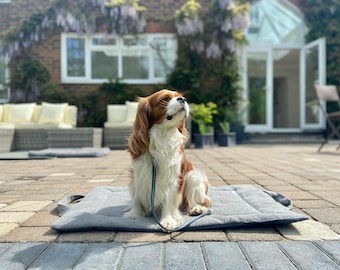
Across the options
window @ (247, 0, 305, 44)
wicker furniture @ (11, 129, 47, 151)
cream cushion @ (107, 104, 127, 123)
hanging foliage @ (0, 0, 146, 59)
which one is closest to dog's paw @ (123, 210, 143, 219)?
wicker furniture @ (11, 129, 47, 151)

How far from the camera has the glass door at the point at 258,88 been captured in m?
9.59

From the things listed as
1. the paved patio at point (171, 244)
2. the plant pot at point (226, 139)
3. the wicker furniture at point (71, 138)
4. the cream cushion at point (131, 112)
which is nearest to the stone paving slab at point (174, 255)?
the paved patio at point (171, 244)

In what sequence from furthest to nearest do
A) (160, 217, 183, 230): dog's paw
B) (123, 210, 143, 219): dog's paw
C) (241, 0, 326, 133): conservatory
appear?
(241, 0, 326, 133): conservatory, (123, 210, 143, 219): dog's paw, (160, 217, 183, 230): dog's paw

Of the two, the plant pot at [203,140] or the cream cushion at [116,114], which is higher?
the cream cushion at [116,114]

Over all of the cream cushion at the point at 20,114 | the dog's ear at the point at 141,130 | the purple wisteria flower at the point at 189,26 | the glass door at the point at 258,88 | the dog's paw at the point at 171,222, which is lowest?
the dog's paw at the point at 171,222

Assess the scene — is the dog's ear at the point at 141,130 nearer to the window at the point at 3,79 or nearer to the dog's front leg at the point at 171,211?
the dog's front leg at the point at 171,211

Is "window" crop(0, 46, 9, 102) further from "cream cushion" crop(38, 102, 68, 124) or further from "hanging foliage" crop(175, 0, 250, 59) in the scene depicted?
"hanging foliage" crop(175, 0, 250, 59)

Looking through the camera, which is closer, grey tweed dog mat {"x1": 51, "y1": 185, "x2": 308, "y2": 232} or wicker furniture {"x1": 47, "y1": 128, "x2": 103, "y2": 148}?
grey tweed dog mat {"x1": 51, "y1": 185, "x2": 308, "y2": 232}

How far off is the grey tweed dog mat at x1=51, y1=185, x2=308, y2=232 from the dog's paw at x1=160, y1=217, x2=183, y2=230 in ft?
0.13

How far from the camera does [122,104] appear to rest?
8.80 meters

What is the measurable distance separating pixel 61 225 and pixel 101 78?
8.26 meters

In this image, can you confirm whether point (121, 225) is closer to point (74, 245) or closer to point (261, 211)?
point (74, 245)

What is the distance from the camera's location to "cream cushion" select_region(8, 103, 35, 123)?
7.27 metres

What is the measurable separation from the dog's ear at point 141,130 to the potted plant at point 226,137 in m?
6.38
